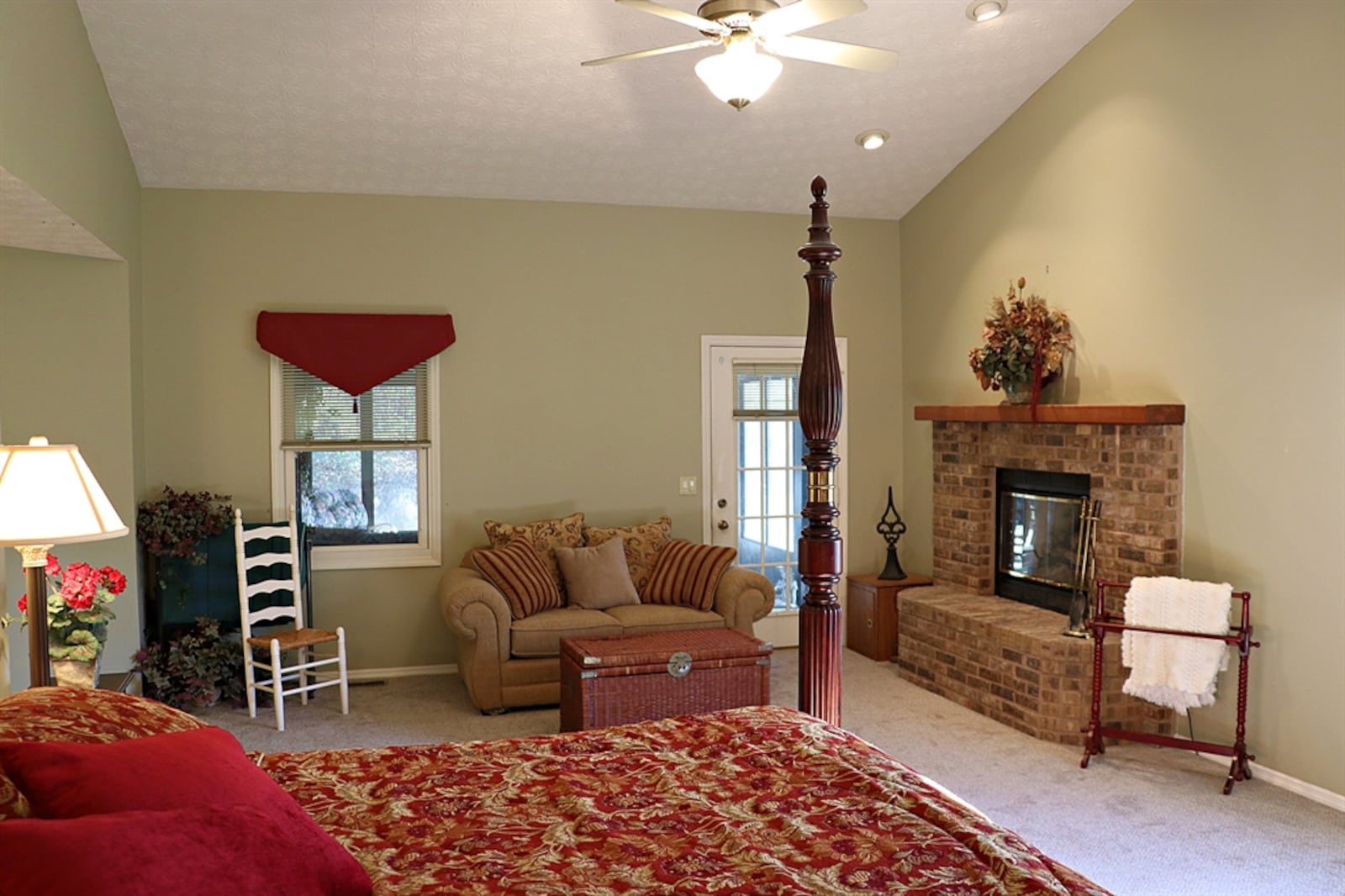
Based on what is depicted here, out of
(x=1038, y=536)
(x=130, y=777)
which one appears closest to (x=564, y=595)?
(x=1038, y=536)

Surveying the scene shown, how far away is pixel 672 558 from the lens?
5.98 m

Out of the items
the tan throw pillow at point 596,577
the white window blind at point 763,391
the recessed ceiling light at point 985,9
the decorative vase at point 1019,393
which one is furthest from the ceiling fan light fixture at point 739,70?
the white window blind at point 763,391

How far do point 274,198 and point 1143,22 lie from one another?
4.48 metres

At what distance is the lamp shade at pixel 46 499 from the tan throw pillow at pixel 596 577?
314 cm

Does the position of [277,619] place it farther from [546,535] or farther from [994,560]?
[994,560]

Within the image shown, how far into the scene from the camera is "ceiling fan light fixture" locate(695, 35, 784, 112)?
11.6ft

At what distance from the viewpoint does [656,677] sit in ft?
15.3

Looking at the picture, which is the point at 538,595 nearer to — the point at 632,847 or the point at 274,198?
the point at 274,198

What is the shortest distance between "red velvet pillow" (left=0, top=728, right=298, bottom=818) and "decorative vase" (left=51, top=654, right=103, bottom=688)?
224cm

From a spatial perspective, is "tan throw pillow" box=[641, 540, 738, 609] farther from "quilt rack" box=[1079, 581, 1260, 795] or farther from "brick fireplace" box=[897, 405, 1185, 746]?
"quilt rack" box=[1079, 581, 1260, 795]

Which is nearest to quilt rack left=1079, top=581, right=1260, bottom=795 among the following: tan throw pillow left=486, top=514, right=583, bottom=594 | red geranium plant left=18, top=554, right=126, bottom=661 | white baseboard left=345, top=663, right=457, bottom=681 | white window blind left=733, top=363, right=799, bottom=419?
white window blind left=733, top=363, right=799, bottom=419

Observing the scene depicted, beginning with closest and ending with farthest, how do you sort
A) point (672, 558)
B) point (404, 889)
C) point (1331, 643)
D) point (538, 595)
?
point (404, 889) < point (1331, 643) < point (538, 595) < point (672, 558)

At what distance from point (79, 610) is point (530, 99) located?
3045mm

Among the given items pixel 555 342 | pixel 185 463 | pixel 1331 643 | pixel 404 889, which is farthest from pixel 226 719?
pixel 1331 643
